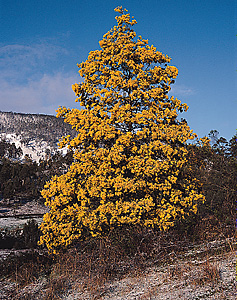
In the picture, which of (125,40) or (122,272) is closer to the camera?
(122,272)

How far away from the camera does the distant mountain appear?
109275 millimetres

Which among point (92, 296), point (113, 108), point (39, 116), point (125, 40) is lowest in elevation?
point (92, 296)

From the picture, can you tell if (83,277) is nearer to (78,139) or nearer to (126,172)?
(126,172)

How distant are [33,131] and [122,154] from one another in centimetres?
12534

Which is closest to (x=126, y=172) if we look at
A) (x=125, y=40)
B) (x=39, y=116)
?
(x=125, y=40)

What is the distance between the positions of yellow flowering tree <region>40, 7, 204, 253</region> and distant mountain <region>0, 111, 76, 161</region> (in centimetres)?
9142

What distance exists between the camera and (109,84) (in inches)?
342

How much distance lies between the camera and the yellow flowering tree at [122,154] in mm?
7805

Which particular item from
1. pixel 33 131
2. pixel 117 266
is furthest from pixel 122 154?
pixel 33 131

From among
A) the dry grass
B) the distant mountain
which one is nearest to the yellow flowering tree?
the dry grass

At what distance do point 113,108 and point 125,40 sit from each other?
7.93ft

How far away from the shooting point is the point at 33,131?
418 ft

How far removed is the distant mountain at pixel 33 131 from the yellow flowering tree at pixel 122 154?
91.4 meters

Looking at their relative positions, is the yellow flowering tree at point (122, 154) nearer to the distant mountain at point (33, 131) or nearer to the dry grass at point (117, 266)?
the dry grass at point (117, 266)
